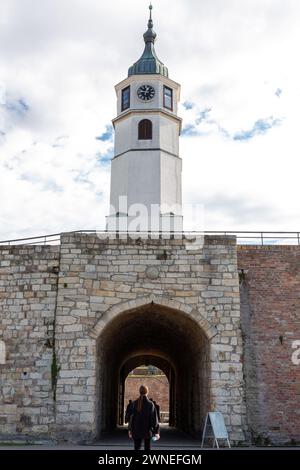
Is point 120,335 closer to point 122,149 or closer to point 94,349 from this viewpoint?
point 94,349

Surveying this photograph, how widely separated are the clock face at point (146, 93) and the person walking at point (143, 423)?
2577cm

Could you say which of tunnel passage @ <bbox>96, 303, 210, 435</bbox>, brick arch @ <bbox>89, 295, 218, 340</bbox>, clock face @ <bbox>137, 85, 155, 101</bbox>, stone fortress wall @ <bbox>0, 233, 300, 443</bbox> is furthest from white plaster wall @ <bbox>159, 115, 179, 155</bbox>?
brick arch @ <bbox>89, 295, 218, 340</bbox>

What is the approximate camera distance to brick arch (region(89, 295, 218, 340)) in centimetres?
1348

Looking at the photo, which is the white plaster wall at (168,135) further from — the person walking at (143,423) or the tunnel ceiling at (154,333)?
the person walking at (143,423)

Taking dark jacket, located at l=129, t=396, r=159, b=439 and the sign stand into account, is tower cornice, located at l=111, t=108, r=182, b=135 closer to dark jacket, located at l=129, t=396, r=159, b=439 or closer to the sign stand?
the sign stand

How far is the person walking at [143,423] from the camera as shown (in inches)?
365

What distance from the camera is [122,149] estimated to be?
107 ft

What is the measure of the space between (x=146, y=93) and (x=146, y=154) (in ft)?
13.2

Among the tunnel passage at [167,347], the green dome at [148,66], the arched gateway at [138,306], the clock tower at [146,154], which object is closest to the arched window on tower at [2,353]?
the arched gateway at [138,306]

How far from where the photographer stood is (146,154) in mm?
31766

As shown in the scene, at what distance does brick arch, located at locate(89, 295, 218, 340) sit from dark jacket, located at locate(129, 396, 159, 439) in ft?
13.8

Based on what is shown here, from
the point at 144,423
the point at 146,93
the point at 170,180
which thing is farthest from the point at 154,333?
the point at 146,93

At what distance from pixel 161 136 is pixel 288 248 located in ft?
61.1
